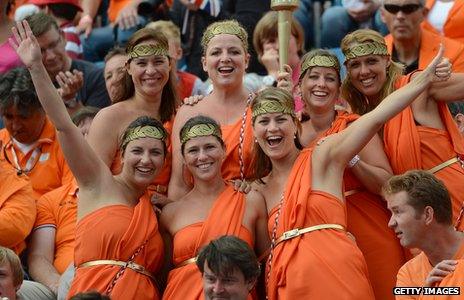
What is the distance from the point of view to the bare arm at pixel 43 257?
854cm

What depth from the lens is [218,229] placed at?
7.71 m

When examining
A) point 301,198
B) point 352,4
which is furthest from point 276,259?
point 352,4

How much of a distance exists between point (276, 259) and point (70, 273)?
4.61 ft

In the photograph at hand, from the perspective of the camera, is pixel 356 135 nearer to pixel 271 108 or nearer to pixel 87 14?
pixel 271 108

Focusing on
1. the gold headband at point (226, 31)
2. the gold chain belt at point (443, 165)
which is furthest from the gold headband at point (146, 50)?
the gold chain belt at point (443, 165)

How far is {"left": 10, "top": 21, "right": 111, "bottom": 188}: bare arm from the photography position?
25.1ft

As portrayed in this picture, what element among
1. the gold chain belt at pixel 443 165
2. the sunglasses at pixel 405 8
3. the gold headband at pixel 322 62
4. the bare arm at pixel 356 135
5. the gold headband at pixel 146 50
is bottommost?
the gold chain belt at pixel 443 165

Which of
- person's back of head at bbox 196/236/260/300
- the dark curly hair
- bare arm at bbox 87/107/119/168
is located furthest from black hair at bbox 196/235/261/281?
the dark curly hair

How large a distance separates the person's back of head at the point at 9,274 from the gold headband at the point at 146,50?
1540 millimetres

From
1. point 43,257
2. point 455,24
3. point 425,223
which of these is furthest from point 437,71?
point 43,257

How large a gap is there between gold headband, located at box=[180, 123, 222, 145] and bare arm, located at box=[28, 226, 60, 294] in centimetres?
136

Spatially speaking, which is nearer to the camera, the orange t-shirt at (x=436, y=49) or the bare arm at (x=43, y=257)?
the bare arm at (x=43, y=257)

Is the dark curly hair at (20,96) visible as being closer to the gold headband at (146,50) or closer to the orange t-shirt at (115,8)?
the gold headband at (146,50)

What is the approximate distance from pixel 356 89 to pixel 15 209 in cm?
232
